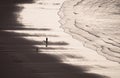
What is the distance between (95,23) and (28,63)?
8491mm

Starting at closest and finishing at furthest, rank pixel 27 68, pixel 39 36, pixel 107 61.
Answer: pixel 27 68
pixel 107 61
pixel 39 36

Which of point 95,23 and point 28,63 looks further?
point 95,23

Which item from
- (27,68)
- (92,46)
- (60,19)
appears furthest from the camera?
(60,19)

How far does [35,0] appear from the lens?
101 ft

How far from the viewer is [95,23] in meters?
20.5

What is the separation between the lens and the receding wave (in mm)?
15484

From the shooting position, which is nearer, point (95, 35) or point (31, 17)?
point (95, 35)

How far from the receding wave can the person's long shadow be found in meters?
1.97

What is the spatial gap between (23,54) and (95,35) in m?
4.81

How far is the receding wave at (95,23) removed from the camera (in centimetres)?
1548

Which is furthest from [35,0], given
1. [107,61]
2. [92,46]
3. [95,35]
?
[107,61]

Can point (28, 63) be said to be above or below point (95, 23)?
below

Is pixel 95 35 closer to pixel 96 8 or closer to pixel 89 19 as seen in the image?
pixel 89 19

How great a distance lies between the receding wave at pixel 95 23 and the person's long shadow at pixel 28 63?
197 centimetres
